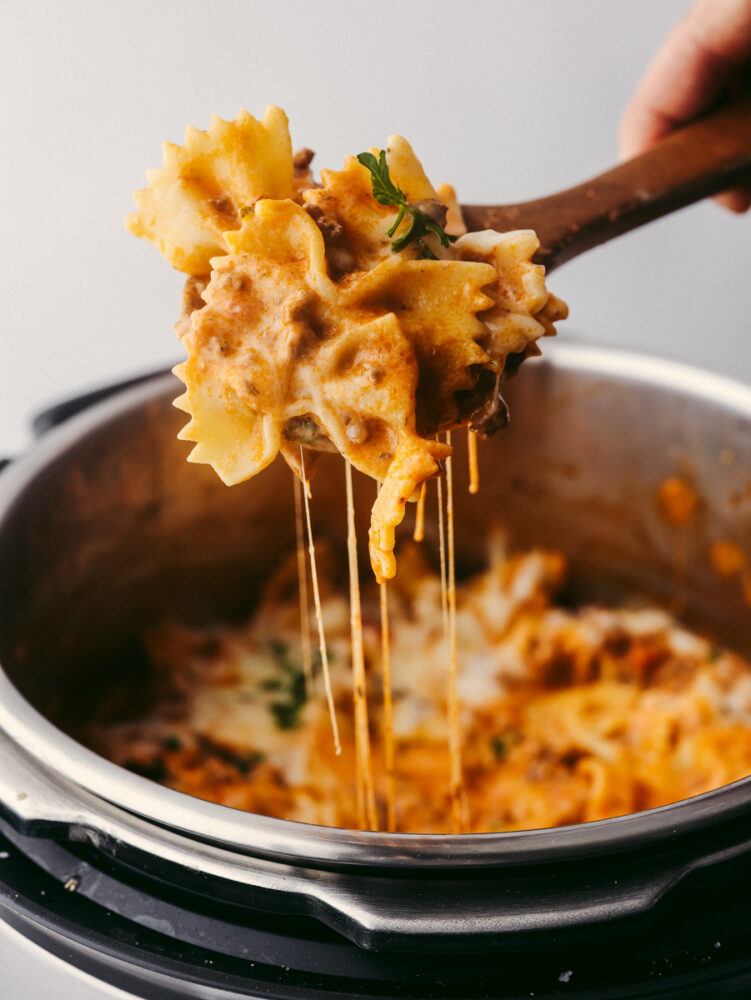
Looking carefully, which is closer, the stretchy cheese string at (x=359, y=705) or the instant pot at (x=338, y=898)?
the instant pot at (x=338, y=898)

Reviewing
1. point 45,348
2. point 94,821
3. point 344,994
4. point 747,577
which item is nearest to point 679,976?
point 344,994

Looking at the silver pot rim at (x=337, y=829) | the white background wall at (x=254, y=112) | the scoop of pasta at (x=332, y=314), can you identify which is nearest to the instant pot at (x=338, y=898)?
the silver pot rim at (x=337, y=829)

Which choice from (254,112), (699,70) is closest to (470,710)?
(699,70)

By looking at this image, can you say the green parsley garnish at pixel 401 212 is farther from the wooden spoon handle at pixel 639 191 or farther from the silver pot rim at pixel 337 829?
the silver pot rim at pixel 337 829

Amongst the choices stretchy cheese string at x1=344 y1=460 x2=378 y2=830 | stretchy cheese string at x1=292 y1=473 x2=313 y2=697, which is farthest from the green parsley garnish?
stretchy cheese string at x1=292 y1=473 x2=313 y2=697

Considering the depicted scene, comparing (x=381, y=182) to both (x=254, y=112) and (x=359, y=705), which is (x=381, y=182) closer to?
(x=359, y=705)

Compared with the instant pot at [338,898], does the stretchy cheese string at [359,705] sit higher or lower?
higher

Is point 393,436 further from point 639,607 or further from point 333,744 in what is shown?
point 639,607
